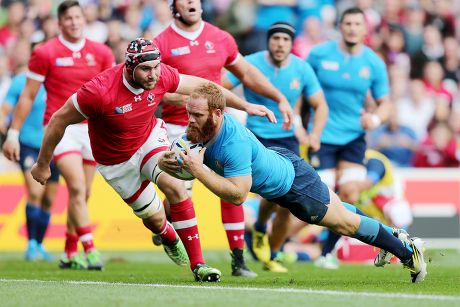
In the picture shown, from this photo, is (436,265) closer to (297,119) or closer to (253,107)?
(297,119)

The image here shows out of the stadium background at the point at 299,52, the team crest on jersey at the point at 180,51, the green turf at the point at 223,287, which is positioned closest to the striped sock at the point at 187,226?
the green turf at the point at 223,287

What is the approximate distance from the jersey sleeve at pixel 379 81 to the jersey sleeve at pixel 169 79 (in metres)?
4.35

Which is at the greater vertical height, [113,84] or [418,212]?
[113,84]

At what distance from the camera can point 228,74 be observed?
12.1m

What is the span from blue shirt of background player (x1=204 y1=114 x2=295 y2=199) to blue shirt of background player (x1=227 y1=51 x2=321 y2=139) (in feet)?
11.0

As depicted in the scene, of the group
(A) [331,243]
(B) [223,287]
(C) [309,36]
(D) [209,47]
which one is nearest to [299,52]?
(C) [309,36]

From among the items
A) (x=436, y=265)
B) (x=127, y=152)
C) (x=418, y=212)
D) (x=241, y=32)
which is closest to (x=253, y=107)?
(x=127, y=152)

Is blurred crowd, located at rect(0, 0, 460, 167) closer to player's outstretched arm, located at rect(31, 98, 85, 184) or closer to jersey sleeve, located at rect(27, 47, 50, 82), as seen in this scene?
jersey sleeve, located at rect(27, 47, 50, 82)

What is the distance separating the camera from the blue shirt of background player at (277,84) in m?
12.5

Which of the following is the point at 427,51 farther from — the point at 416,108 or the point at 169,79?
the point at 169,79

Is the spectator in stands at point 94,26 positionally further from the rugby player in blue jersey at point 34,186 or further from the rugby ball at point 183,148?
the rugby ball at point 183,148

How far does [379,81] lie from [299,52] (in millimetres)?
5790

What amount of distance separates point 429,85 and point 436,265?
786 cm

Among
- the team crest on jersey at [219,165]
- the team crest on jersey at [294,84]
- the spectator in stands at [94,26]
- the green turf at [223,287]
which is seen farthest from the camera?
the spectator in stands at [94,26]
